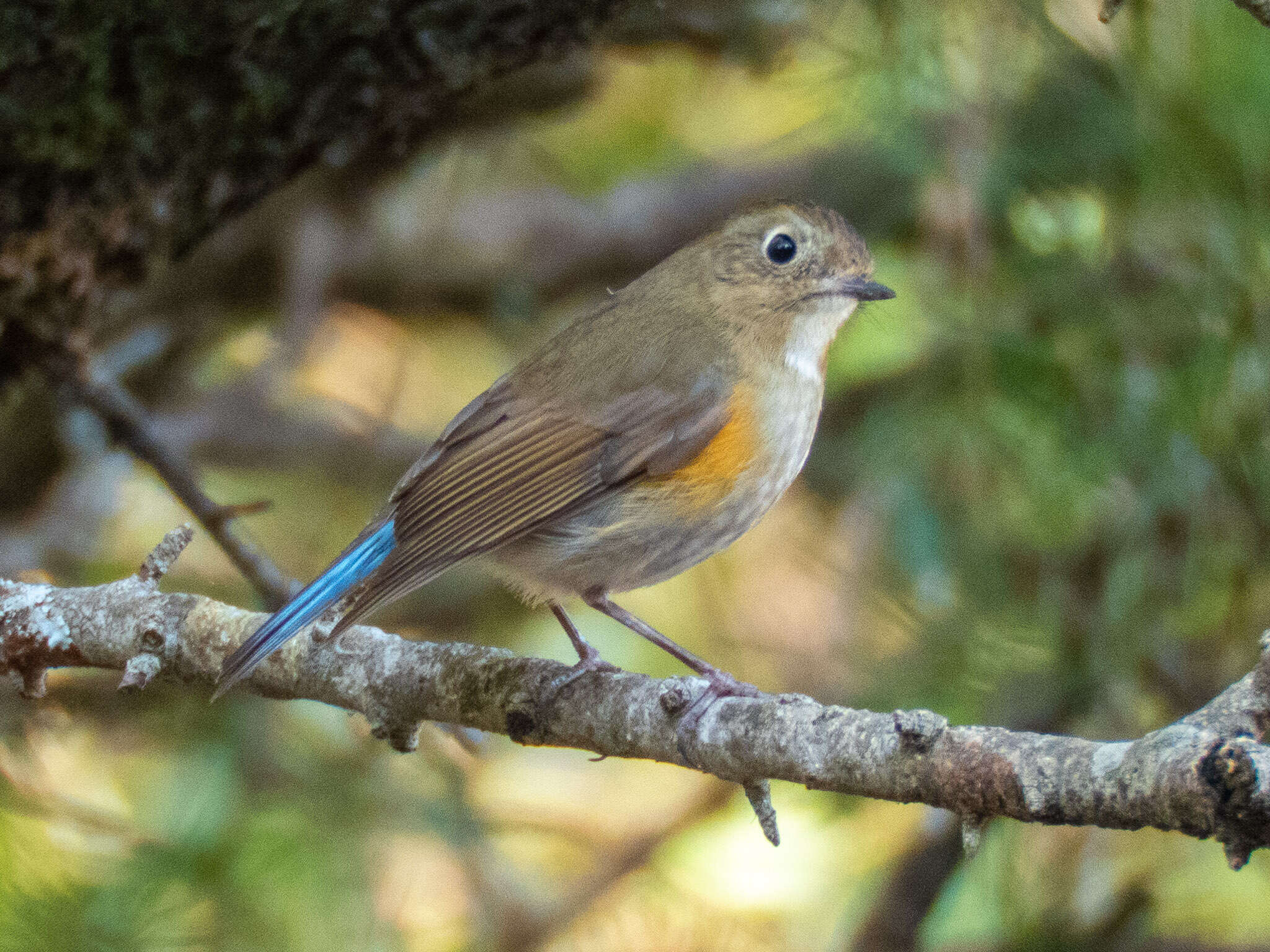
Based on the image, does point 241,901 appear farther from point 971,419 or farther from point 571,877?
point 971,419

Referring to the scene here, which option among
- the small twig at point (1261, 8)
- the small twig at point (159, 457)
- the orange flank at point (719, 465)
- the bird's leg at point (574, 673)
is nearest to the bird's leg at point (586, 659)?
the bird's leg at point (574, 673)

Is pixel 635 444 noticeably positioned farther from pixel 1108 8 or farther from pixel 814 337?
pixel 1108 8

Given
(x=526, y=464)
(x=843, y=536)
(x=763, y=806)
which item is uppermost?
(x=526, y=464)

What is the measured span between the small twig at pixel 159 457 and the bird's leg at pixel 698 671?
2.51 ft

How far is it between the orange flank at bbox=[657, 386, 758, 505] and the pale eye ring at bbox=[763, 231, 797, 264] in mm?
561

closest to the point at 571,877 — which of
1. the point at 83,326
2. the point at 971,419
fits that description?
the point at 971,419

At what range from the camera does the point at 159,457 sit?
3.22m

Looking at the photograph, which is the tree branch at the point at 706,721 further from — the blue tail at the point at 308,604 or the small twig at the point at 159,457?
the small twig at the point at 159,457

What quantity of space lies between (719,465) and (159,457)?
1431 millimetres

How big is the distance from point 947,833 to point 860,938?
0.37 m

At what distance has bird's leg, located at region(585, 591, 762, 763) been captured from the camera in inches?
87.0

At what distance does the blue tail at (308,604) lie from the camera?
2365mm

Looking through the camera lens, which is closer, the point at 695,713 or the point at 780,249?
the point at 695,713

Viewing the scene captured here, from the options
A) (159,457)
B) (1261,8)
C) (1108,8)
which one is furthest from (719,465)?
(159,457)
